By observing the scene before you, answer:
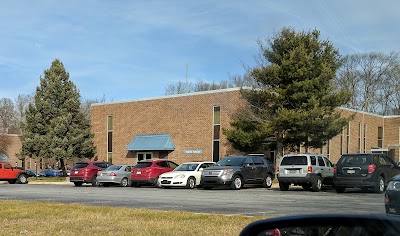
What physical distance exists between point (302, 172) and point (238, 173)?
3.33 meters

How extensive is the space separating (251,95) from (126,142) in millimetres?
16218

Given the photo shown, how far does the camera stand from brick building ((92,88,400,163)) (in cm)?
3806

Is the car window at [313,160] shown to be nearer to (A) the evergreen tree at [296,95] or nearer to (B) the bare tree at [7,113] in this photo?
(A) the evergreen tree at [296,95]

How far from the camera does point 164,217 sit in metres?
10.4

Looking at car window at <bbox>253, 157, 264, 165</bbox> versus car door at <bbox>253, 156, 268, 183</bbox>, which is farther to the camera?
car window at <bbox>253, 157, 264, 165</bbox>

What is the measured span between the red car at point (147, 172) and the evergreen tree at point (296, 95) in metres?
6.49

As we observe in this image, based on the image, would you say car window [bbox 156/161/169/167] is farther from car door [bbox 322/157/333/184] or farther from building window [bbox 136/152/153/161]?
building window [bbox 136/152/153/161]

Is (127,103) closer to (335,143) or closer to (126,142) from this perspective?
(126,142)

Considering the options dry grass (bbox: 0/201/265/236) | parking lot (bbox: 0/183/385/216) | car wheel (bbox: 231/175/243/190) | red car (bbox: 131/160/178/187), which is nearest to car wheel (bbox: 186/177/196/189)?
red car (bbox: 131/160/178/187)

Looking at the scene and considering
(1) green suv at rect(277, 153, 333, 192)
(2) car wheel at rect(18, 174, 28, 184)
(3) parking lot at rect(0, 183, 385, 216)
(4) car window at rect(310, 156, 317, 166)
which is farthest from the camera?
(2) car wheel at rect(18, 174, 28, 184)

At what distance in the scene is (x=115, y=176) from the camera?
98.7 ft

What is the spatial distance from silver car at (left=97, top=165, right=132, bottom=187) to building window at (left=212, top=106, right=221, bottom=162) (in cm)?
902

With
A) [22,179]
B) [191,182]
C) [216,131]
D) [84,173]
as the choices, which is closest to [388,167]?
[191,182]

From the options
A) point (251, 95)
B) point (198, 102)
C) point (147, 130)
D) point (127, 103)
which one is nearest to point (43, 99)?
point (127, 103)
